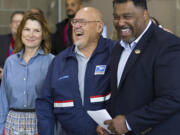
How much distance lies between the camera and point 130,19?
6.95ft

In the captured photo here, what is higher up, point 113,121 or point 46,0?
point 46,0

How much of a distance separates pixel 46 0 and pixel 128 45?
14.9 feet

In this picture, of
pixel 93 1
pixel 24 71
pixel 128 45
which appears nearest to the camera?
pixel 128 45

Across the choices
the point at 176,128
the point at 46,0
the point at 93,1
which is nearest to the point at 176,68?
the point at 176,128

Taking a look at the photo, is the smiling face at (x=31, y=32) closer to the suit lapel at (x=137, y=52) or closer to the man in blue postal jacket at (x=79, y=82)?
the man in blue postal jacket at (x=79, y=82)

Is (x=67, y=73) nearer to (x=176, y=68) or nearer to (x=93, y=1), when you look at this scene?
(x=176, y=68)

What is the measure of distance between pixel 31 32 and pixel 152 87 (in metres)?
1.63

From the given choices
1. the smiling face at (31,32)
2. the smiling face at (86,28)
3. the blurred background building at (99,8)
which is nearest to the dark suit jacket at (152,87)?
the smiling face at (86,28)

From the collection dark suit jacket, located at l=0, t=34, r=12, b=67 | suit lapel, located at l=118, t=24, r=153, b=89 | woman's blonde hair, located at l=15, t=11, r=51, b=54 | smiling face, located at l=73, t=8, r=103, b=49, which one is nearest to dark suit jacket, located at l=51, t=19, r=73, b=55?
dark suit jacket, located at l=0, t=34, r=12, b=67

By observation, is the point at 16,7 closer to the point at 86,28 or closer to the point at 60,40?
the point at 60,40

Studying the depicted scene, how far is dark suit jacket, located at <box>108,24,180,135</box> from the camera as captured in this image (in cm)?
192

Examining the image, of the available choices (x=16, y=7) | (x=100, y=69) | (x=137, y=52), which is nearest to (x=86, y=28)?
(x=100, y=69)

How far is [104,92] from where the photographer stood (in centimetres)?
276

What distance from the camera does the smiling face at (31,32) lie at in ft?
10.7
